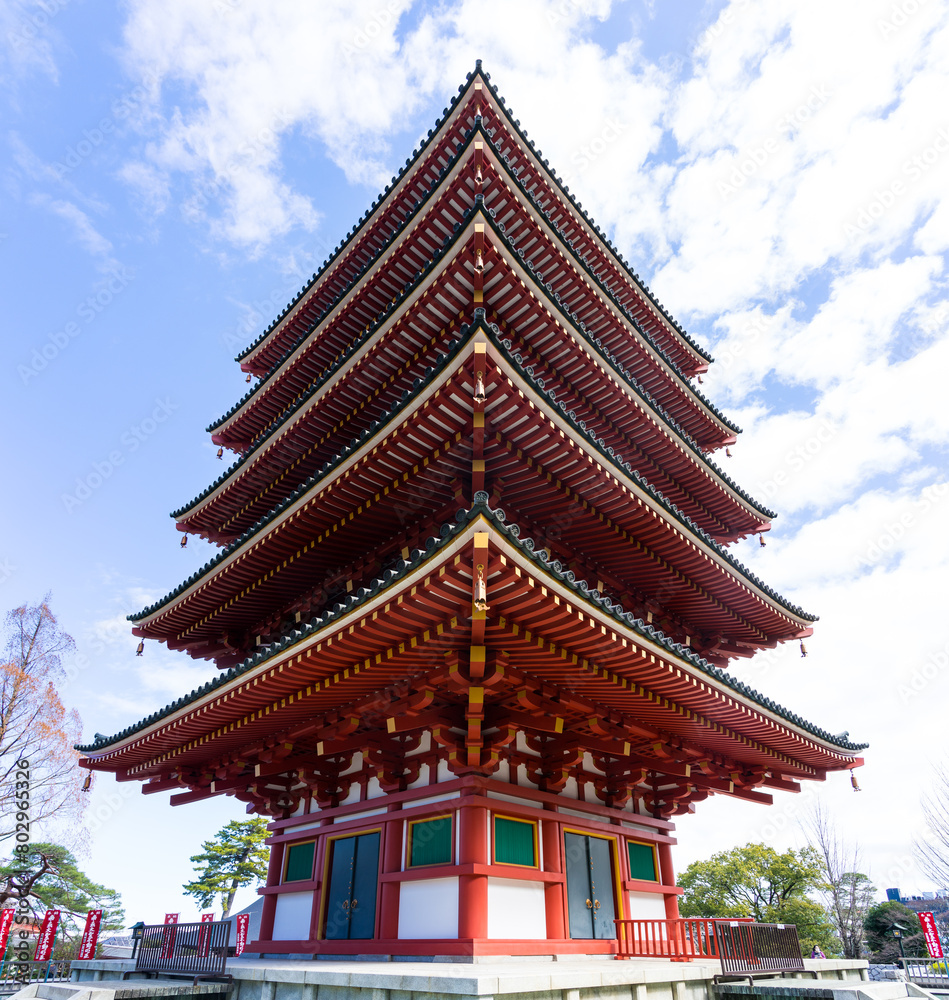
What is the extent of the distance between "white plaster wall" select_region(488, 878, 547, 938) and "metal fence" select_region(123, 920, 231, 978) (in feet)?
14.2

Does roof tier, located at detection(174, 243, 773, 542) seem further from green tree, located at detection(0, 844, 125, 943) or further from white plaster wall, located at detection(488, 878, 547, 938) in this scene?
green tree, located at detection(0, 844, 125, 943)

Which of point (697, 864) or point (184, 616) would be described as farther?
point (697, 864)

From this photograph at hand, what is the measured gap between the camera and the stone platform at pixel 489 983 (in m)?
6.52

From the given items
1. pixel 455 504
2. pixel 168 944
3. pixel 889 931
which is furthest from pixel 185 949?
pixel 889 931

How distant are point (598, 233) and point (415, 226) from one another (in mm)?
5601

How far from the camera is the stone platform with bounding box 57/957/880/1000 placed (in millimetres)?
6516

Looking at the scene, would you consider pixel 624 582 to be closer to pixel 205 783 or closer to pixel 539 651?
pixel 539 651

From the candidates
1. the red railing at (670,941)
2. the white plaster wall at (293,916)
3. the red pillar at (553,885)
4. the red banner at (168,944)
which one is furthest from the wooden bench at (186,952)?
the red railing at (670,941)

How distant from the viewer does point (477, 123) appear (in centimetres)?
1233

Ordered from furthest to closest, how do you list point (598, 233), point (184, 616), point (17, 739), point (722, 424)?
point (17, 739) < point (722, 424) < point (598, 233) < point (184, 616)

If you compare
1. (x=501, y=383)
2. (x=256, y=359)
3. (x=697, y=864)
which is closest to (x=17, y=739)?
(x=256, y=359)

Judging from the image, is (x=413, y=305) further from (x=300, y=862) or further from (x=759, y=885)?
(x=759, y=885)

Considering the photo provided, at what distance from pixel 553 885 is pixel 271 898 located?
5699mm

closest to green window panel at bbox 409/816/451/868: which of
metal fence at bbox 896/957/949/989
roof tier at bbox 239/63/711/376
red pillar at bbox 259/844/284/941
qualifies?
red pillar at bbox 259/844/284/941
